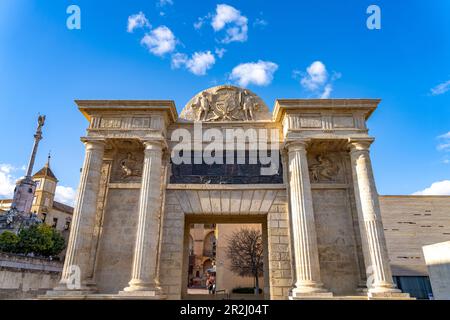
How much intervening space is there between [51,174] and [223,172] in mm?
59567

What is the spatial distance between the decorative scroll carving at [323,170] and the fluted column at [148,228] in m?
7.42

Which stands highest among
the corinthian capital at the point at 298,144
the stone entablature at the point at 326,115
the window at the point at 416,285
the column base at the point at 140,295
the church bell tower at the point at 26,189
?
the church bell tower at the point at 26,189

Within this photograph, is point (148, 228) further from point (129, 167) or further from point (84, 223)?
point (129, 167)

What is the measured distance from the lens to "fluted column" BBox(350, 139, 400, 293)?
1064cm

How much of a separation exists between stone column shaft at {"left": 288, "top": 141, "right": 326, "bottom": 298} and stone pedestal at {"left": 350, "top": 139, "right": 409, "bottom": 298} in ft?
6.96

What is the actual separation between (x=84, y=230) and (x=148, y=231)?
2749mm

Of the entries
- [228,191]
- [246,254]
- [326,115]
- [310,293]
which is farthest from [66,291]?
[246,254]

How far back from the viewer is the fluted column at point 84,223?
10.9 m

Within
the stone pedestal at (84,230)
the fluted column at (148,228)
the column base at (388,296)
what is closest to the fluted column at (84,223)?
the stone pedestal at (84,230)

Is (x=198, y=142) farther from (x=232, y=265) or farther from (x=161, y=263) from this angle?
(x=232, y=265)

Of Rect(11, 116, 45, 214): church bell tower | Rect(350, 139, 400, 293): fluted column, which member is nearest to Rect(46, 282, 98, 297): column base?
Rect(350, 139, 400, 293): fluted column

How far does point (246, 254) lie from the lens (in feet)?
93.3

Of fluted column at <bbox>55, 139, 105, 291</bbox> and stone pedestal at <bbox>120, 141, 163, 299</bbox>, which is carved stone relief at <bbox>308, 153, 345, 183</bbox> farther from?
fluted column at <bbox>55, 139, 105, 291</bbox>

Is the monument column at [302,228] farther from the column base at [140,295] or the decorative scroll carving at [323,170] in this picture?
the column base at [140,295]
